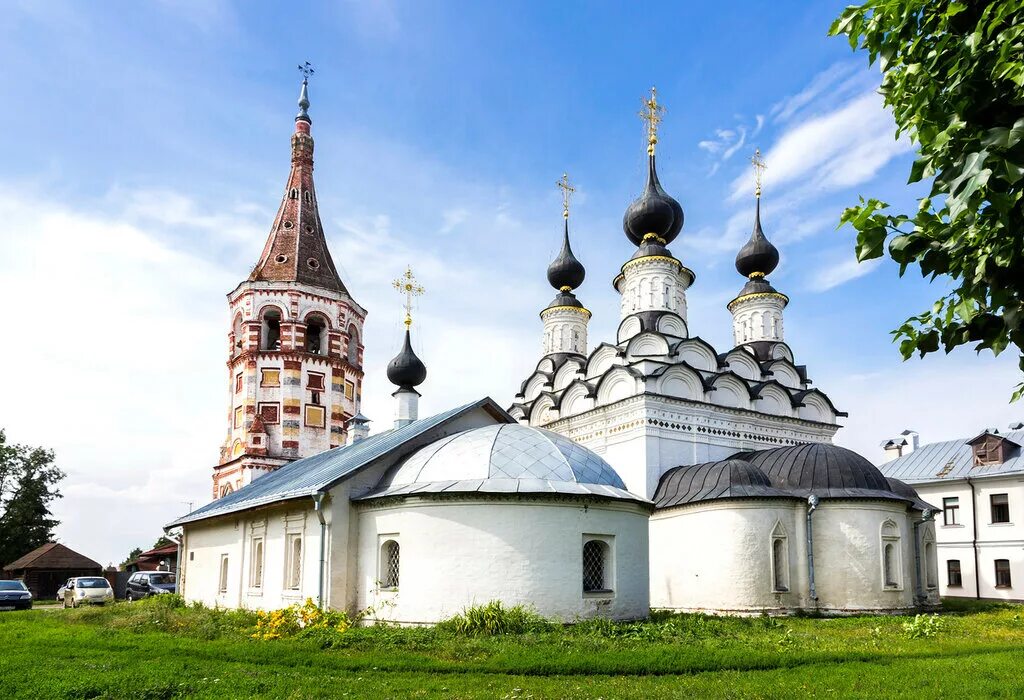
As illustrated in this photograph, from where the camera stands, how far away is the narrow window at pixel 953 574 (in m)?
26.2

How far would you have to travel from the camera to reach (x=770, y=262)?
26.9m

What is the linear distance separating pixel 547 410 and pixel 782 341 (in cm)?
801

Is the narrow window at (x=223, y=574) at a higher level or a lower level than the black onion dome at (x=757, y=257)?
lower

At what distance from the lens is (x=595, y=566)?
44.1ft

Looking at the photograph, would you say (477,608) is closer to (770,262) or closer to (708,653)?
(708,653)

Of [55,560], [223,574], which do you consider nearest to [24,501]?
[55,560]

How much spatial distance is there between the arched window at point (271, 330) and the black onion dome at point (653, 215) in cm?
1387

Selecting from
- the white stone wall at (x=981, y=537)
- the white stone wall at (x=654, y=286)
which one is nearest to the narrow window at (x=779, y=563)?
the white stone wall at (x=654, y=286)

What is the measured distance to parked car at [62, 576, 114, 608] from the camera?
24484 mm

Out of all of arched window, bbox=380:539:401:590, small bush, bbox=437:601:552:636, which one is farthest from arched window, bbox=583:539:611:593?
arched window, bbox=380:539:401:590

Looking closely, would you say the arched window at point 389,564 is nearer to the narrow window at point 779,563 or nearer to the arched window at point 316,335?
the narrow window at point 779,563

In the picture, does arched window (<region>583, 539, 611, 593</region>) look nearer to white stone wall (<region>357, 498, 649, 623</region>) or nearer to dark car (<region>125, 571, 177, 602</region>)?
white stone wall (<region>357, 498, 649, 623</region>)

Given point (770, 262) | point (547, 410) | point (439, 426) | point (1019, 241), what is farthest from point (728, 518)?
point (1019, 241)

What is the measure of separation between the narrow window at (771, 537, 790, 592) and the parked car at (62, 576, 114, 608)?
19.2 meters
